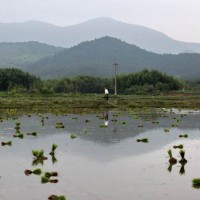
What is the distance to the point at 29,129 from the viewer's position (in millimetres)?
31375

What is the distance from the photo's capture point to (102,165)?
1795 cm

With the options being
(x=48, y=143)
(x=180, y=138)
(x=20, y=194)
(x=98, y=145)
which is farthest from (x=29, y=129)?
(x=20, y=194)

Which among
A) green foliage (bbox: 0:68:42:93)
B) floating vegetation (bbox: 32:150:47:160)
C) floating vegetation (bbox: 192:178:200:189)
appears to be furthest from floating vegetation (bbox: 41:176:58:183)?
green foliage (bbox: 0:68:42:93)

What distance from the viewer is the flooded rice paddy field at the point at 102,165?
13.9 metres

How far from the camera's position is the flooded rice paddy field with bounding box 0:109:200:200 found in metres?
13.9

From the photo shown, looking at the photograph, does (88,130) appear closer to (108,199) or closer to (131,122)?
(131,122)

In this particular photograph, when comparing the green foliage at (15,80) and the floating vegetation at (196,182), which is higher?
the green foliage at (15,80)

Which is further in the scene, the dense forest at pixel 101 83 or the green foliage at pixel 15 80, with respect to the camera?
the green foliage at pixel 15 80

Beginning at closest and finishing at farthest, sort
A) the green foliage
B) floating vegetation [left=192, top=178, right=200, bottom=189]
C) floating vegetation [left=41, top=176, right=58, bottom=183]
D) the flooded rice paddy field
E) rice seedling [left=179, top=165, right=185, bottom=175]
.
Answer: the flooded rice paddy field, floating vegetation [left=192, top=178, right=200, bottom=189], floating vegetation [left=41, top=176, right=58, bottom=183], rice seedling [left=179, top=165, right=185, bottom=175], the green foliage

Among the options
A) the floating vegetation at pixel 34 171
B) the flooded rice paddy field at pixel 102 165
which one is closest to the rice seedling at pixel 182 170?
the flooded rice paddy field at pixel 102 165

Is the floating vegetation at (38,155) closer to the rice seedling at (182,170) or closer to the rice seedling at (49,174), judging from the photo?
the rice seedling at (49,174)

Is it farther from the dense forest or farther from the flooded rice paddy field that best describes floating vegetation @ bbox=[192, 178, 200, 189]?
the dense forest

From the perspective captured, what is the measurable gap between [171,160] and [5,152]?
338 inches

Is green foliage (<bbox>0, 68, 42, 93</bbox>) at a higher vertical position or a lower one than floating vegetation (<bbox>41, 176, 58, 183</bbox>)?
higher
